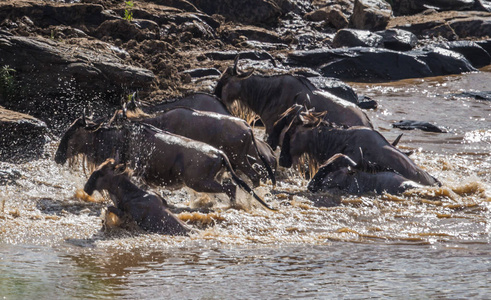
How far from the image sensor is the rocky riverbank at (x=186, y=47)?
1200cm

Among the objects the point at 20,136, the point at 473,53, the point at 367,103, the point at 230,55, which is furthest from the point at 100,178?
the point at 473,53

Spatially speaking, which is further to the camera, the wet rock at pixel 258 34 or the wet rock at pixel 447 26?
the wet rock at pixel 447 26

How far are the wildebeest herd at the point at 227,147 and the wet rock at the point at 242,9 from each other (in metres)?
12.9

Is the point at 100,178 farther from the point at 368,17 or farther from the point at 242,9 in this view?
the point at 368,17

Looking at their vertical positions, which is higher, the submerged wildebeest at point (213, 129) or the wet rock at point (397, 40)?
the submerged wildebeest at point (213, 129)

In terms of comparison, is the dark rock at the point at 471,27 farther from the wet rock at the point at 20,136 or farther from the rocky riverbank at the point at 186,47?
the wet rock at the point at 20,136

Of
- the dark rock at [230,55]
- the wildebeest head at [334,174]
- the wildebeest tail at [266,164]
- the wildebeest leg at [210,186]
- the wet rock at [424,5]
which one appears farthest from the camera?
the wet rock at [424,5]

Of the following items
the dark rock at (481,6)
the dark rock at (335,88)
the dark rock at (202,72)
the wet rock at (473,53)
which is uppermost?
the dark rock at (202,72)

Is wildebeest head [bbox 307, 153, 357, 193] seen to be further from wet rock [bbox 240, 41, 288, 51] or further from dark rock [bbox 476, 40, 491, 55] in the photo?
dark rock [bbox 476, 40, 491, 55]

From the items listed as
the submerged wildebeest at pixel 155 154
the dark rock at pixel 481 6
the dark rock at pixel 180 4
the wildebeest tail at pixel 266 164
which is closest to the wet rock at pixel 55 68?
the submerged wildebeest at pixel 155 154

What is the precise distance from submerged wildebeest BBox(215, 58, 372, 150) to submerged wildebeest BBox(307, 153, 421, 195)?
184 cm

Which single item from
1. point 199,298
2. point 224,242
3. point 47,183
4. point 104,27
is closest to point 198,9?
point 104,27

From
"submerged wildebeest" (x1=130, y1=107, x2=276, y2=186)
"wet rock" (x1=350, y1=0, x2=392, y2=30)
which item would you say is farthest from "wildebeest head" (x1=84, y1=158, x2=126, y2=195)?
"wet rock" (x1=350, y1=0, x2=392, y2=30)

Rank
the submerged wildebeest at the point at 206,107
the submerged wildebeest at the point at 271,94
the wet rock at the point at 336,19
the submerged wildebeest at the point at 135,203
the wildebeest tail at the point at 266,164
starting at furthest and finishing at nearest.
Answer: the wet rock at the point at 336,19, the submerged wildebeest at the point at 271,94, the submerged wildebeest at the point at 206,107, the wildebeest tail at the point at 266,164, the submerged wildebeest at the point at 135,203
